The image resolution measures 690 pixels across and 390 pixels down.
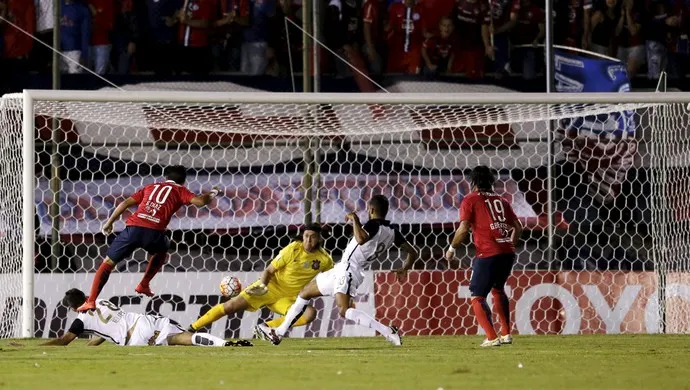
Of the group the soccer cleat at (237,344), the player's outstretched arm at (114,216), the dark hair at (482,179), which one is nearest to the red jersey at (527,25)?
the dark hair at (482,179)

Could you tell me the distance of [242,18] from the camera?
57.6ft

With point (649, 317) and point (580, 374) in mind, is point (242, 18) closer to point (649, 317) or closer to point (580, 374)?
point (649, 317)

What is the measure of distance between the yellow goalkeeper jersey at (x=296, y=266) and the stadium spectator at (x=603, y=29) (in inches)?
233

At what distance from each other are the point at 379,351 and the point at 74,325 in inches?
109

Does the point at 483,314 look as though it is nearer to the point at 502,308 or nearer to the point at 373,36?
the point at 502,308

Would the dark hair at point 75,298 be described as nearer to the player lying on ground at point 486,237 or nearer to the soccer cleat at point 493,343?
the player lying on ground at point 486,237

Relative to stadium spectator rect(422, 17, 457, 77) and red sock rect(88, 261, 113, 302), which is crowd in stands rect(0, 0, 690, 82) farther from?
red sock rect(88, 261, 113, 302)

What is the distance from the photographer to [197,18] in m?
17.4

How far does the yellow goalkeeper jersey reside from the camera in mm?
14016

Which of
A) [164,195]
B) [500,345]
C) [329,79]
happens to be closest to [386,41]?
[329,79]

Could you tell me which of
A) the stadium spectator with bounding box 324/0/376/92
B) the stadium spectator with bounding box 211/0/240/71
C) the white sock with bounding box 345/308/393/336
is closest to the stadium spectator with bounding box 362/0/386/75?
the stadium spectator with bounding box 324/0/376/92

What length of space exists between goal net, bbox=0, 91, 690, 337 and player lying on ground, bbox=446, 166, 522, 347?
197cm

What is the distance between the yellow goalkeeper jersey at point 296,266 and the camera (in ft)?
46.0

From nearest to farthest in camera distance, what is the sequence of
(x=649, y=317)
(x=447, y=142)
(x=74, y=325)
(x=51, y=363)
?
1. (x=51, y=363)
2. (x=74, y=325)
3. (x=649, y=317)
4. (x=447, y=142)
